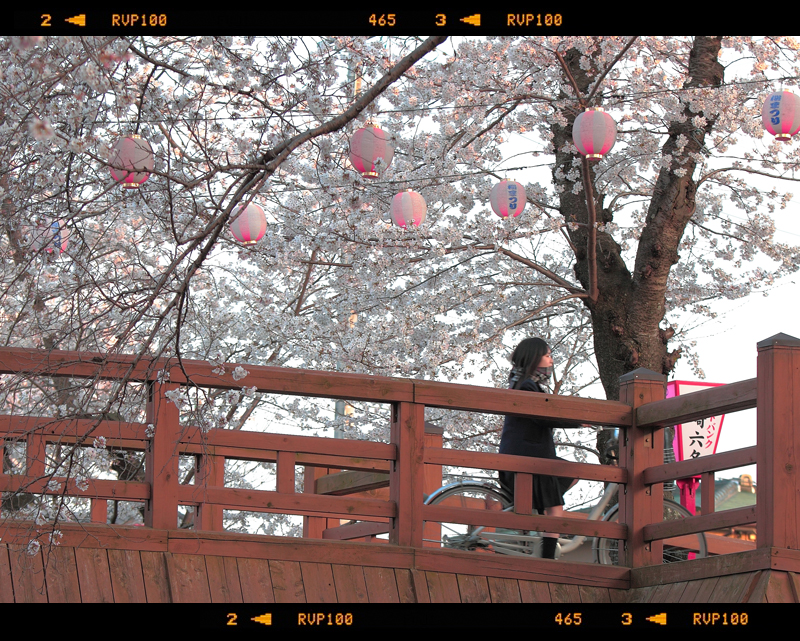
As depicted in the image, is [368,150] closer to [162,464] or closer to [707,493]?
[162,464]

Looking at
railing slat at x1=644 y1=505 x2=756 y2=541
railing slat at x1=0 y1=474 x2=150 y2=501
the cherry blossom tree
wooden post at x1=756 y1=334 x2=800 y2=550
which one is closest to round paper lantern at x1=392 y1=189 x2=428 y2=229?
the cherry blossom tree

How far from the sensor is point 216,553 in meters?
5.32

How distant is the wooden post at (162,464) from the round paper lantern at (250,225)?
3570mm

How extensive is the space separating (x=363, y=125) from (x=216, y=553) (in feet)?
12.8

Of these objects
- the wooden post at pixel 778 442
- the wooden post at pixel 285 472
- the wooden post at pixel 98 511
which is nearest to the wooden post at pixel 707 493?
the wooden post at pixel 778 442

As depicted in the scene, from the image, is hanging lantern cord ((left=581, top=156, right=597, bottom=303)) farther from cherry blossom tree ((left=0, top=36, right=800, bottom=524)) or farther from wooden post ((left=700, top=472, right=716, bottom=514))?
wooden post ((left=700, top=472, right=716, bottom=514))

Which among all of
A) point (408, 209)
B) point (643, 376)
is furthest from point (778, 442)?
point (408, 209)

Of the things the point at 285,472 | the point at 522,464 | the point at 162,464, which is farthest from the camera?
the point at 522,464

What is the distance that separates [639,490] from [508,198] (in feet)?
12.3

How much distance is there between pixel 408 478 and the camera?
5707mm

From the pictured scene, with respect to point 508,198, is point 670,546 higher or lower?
lower
